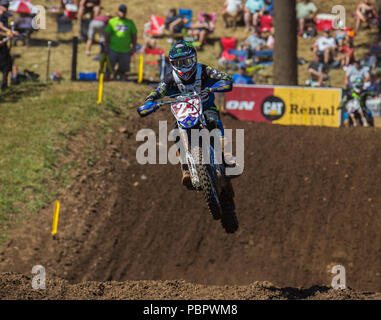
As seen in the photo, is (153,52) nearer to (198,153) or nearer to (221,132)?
(221,132)

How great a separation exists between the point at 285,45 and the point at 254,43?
13.1 ft

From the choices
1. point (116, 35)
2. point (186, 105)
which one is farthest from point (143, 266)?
point (116, 35)

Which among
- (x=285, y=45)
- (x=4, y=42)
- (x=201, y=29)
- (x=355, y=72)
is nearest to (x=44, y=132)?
(x=4, y=42)

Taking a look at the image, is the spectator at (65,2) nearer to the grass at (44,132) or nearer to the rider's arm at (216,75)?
the grass at (44,132)

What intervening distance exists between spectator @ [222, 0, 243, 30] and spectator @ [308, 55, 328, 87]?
542 cm

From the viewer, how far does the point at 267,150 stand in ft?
48.6

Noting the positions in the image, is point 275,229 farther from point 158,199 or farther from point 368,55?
point 368,55

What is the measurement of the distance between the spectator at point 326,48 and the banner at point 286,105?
175 inches

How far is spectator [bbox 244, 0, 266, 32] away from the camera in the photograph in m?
23.0

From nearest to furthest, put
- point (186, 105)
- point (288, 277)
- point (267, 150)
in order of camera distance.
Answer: point (186, 105), point (288, 277), point (267, 150)

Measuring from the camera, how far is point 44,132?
49.9 feet

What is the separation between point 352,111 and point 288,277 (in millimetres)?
5510

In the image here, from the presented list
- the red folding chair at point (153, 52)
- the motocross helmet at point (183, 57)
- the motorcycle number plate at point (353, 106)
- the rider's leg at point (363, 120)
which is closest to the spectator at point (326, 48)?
the rider's leg at point (363, 120)

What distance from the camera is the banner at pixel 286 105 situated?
16375mm
